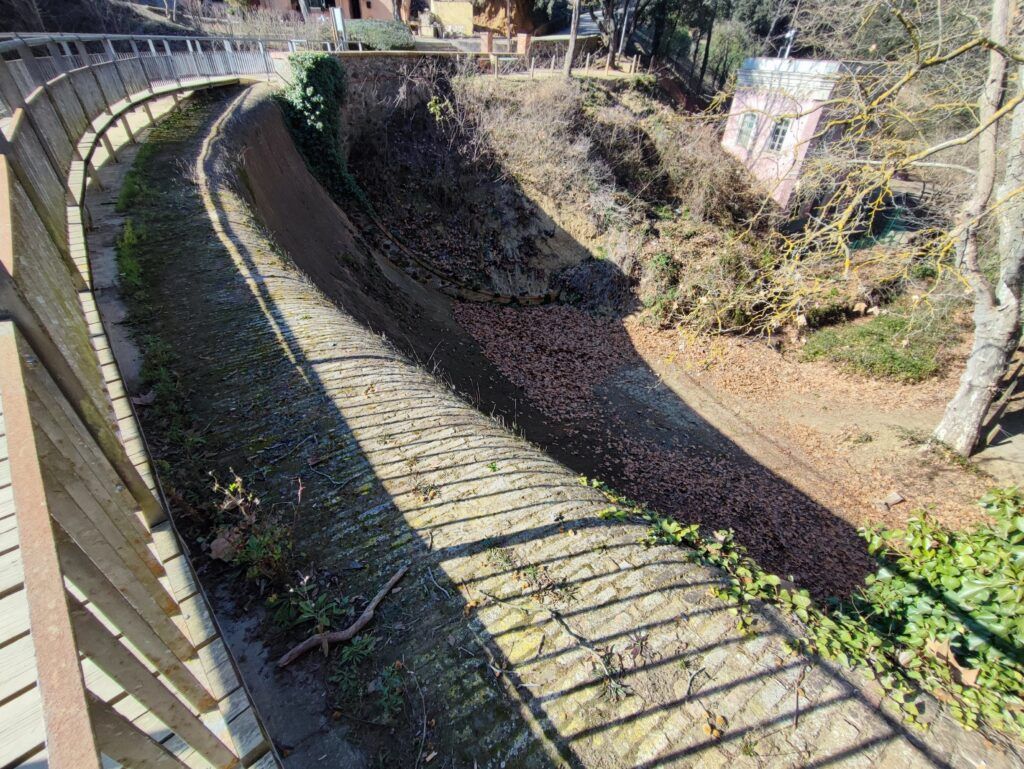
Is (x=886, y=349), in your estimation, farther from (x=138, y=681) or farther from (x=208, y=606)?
(x=138, y=681)

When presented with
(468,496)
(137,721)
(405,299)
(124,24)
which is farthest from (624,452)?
(124,24)

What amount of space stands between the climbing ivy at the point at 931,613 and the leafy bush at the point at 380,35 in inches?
958

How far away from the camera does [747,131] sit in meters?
22.2

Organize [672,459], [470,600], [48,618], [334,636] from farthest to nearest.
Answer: [672,459]
[470,600]
[334,636]
[48,618]

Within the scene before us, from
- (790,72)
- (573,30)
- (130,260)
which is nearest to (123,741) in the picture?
(130,260)

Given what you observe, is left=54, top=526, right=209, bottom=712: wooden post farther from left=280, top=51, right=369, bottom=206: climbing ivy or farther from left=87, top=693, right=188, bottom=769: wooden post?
left=280, top=51, right=369, bottom=206: climbing ivy

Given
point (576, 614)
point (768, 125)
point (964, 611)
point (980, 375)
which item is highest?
point (768, 125)

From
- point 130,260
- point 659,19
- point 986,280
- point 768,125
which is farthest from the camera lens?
point 659,19

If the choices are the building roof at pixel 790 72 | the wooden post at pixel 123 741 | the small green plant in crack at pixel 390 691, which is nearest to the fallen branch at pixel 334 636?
the small green plant in crack at pixel 390 691

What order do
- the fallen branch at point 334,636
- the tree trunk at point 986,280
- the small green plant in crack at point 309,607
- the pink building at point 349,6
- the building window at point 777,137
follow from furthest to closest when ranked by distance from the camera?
the pink building at point 349,6
the building window at point 777,137
the tree trunk at point 986,280
the small green plant in crack at point 309,607
the fallen branch at point 334,636

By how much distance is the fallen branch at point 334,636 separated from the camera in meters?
2.72

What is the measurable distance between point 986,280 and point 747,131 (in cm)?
1867

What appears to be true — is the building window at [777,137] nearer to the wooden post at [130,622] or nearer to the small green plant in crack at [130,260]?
the small green plant in crack at [130,260]

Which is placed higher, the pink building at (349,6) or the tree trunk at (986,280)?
the pink building at (349,6)
